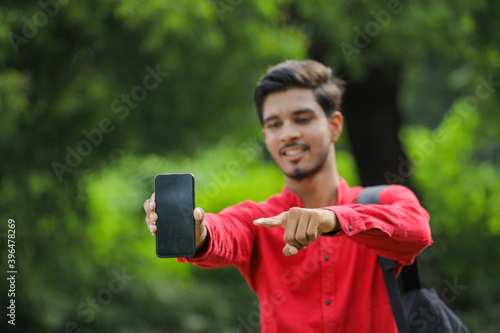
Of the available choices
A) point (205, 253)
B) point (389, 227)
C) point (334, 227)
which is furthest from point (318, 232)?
point (205, 253)

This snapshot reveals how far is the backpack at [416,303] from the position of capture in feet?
7.34

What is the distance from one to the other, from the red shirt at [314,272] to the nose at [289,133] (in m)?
0.34

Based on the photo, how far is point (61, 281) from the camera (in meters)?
5.61

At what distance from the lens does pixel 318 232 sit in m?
1.83

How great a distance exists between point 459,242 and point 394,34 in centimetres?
344

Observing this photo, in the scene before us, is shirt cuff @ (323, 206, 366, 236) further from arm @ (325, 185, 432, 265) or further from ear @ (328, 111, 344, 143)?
ear @ (328, 111, 344, 143)

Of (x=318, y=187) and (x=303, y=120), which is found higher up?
(x=303, y=120)

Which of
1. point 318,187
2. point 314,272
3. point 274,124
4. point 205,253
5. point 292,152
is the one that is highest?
point 274,124

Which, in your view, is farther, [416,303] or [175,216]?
[416,303]

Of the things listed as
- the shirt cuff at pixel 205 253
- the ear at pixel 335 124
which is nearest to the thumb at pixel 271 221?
the shirt cuff at pixel 205 253

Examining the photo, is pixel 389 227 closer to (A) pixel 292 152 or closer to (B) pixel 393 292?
(B) pixel 393 292

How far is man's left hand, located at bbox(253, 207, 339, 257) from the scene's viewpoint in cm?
176

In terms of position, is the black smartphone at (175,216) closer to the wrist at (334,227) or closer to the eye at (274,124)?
the wrist at (334,227)

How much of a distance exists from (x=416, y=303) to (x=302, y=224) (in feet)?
3.13
